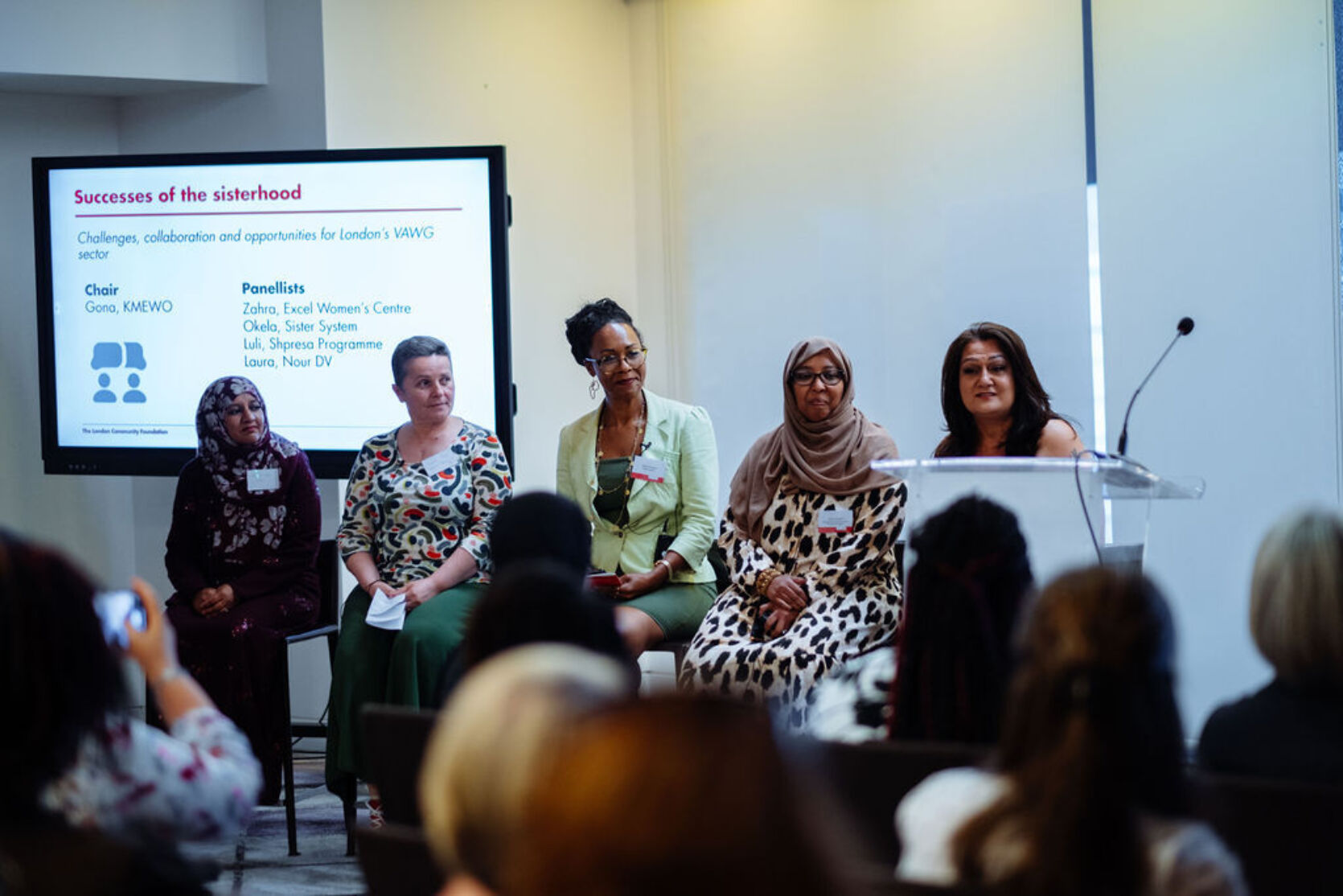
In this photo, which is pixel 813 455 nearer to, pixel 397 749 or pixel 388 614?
pixel 388 614

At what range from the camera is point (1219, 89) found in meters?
4.89

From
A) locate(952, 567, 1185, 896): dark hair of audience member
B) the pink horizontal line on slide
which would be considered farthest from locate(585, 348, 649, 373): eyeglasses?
locate(952, 567, 1185, 896): dark hair of audience member

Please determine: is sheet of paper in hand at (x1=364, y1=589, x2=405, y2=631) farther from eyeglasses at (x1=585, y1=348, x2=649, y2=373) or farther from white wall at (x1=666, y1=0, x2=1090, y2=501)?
white wall at (x1=666, y1=0, x2=1090, y2=501)

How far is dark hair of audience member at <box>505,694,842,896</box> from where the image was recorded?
81 cm

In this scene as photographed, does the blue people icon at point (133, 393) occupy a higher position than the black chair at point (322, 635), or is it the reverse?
the blue people icon at point (133, 393)

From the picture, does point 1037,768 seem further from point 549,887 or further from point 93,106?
point 93,106

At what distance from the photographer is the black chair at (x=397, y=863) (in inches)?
70.2

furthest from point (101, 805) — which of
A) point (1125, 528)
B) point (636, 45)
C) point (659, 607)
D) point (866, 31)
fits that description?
point (636, 45)

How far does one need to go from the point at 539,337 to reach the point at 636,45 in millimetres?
1403

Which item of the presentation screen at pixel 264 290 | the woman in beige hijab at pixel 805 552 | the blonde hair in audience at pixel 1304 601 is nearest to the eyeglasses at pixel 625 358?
the presentation screen at pixel 264 290

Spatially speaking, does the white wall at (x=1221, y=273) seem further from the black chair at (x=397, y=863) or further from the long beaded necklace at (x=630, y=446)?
the black chair at (x=397, y=863)

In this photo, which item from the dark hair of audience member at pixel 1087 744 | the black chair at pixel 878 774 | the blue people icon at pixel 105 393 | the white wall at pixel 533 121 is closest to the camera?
the dark hair of audience member at pixel 1087 744

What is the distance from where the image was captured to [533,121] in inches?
240

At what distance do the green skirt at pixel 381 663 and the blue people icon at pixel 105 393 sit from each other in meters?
1.54
